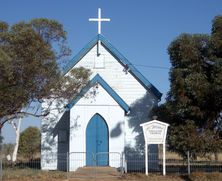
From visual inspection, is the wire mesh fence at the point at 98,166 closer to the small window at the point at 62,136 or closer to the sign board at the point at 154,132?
the small window at the point at 62,136

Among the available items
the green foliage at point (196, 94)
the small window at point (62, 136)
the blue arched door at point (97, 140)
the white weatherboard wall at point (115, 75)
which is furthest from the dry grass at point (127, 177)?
the white weatherboard wall at point (115, 75)

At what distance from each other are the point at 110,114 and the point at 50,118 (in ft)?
14.1

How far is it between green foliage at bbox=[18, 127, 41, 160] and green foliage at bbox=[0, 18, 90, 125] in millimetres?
19353

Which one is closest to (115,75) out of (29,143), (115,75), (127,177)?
(115,75)

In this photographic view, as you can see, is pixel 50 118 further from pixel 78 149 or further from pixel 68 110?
pixel 78 149

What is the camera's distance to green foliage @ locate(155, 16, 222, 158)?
23031mm

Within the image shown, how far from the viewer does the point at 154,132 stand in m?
23.2

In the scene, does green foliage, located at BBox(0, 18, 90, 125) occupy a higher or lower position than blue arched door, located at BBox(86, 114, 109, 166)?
higher

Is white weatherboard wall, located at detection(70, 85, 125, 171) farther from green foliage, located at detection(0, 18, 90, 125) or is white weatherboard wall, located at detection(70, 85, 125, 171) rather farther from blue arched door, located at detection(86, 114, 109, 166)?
green foliage, located at detection(0, 18, 90, 125)

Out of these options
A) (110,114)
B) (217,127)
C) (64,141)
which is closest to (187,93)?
(217,127)

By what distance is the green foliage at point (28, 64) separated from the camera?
20.7m

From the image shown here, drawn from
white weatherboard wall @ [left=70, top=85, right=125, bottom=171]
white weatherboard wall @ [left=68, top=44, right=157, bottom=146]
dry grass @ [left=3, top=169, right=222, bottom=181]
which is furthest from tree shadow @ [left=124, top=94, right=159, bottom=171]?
dry grass @ [left=3, top=169, right=222, bottom=181]

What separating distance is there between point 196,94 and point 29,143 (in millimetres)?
24137

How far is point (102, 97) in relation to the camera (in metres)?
26.9
